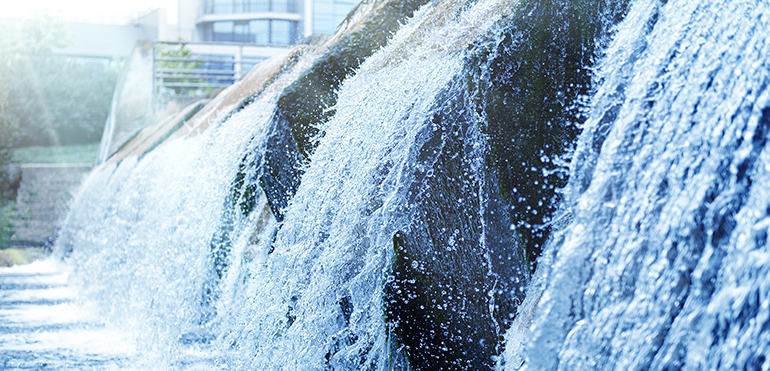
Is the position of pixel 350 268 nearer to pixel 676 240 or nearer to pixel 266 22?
pixel 676 240

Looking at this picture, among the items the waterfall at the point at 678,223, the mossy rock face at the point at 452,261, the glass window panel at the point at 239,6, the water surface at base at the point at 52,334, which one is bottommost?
the glass window panel at the point at 239,6

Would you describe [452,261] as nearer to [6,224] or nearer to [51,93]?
[6,224]

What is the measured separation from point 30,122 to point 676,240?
26.4 m

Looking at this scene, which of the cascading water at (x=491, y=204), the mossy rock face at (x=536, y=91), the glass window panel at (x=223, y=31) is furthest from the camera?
the glass window panel at (x=223, y=31)

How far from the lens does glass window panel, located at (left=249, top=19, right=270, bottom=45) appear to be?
34.2 meters

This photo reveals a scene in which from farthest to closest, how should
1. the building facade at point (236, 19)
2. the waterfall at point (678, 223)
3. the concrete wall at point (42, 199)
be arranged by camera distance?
1. the building facade at point (236, 19)
2. the concrete wall at point (42, 199)
3. the waterfall at point (678, 223)

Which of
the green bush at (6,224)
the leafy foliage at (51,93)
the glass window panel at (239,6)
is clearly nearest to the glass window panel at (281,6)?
the glass window panel at (239,6)

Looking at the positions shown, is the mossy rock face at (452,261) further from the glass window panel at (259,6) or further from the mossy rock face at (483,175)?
the glass window panel at (259,6)

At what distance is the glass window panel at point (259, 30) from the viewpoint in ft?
112

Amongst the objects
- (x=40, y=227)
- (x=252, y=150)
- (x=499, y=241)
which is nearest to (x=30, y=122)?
(x=40, y=227)

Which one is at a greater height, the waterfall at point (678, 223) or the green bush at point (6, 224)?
the waterfall at point (678, 223)

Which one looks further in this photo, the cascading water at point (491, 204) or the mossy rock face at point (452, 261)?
the mossy rock face at point (452, 261)

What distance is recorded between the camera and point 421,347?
2.86 metres

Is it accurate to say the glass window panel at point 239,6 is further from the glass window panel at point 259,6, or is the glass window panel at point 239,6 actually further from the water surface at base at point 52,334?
the water surface at base at point 52,334
